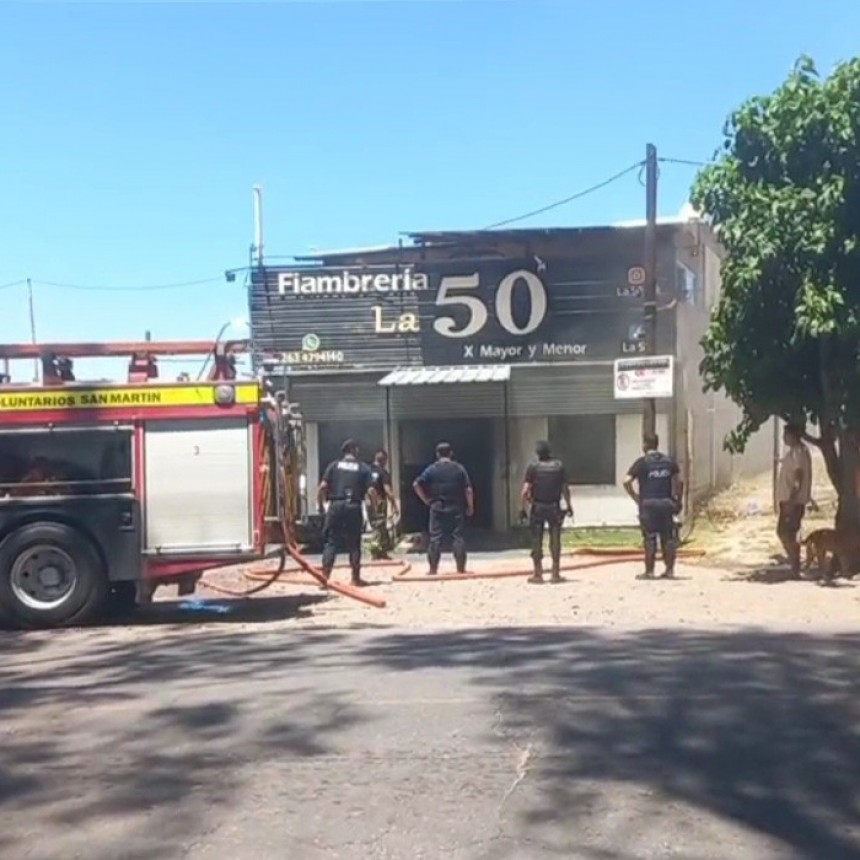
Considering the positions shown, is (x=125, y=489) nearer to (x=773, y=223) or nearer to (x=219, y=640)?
(x=219, y=640)

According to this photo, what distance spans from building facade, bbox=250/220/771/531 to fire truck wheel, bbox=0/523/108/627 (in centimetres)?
973

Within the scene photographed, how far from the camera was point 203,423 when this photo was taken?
13.1 meters

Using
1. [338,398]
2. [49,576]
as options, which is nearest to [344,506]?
[49,576]

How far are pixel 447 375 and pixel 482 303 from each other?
1.60m

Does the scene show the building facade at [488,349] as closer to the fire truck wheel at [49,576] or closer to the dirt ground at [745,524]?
the dirt ground at [745,524]

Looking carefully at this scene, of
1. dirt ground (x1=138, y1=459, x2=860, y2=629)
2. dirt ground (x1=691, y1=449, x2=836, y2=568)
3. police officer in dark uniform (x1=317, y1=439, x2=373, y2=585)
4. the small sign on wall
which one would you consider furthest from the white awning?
police officer in dark uniform (x1=317, y1=439, x2=373, y2=585)

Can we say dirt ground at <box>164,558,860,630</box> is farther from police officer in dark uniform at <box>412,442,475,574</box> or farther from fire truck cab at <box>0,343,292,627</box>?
fire truck cab at <box>0,343,292,627</box>

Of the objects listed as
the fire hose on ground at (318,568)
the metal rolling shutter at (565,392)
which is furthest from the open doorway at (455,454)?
the fire hose on ground at (318,568)

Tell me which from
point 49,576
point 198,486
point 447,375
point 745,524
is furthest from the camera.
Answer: point 745,524

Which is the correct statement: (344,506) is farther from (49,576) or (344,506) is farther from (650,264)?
(650,264)

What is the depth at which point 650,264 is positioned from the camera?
19391 millimetres

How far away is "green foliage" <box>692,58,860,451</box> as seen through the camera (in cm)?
1464

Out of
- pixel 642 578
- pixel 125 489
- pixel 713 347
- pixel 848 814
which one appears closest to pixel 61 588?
pixel 125 489

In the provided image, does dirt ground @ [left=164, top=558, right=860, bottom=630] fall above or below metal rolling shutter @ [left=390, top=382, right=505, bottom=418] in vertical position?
below
